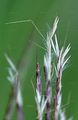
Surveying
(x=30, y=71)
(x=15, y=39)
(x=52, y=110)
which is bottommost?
(x=52, y=110)

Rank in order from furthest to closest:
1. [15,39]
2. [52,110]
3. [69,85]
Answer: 1. [15,39]
2. [69,85]
3. [52,110]

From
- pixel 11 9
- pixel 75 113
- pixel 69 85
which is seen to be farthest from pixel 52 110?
pixel 11 9

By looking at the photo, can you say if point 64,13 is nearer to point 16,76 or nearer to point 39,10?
point 39,10

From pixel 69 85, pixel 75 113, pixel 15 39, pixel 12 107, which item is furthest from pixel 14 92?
pixel 15 39

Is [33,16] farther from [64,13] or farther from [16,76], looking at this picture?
[16,76]

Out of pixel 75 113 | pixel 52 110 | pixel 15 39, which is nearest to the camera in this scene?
pixel 52 110

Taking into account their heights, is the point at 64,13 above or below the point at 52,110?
above

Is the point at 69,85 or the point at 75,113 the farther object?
the point at 69,85
